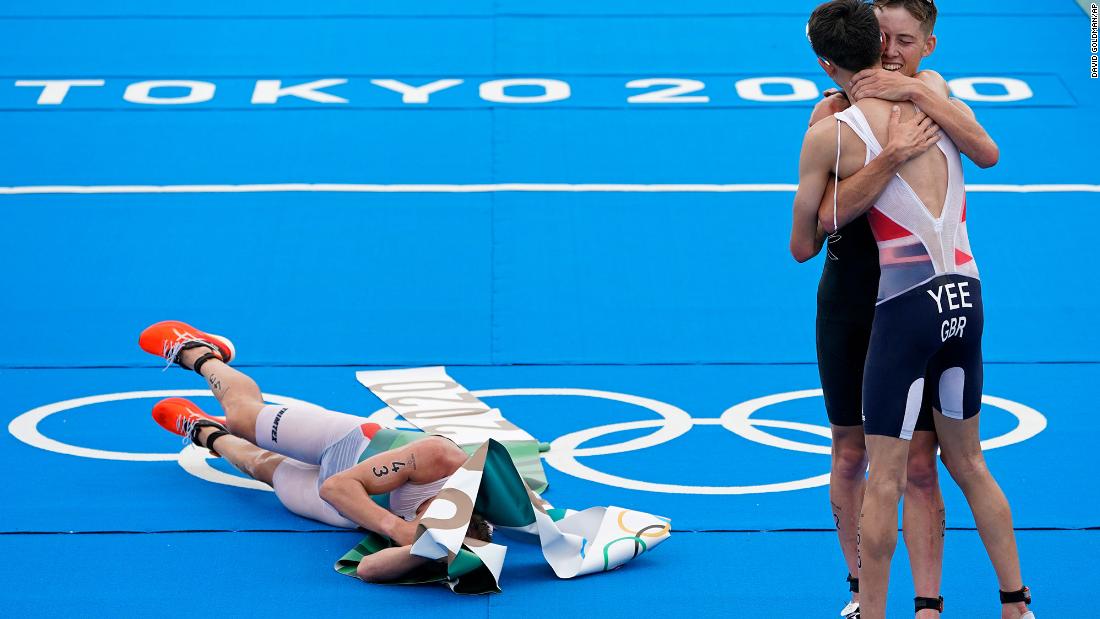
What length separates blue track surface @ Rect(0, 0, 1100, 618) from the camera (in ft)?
16.8

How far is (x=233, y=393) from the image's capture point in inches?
235

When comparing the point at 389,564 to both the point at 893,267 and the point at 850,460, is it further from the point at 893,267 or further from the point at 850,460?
the point at 893,267

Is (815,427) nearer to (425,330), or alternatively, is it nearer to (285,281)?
(425,330)

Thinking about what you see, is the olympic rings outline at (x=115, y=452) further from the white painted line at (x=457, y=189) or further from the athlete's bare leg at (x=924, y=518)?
the white painted line at (x=457, y=189)

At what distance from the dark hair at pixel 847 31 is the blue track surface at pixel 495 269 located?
75.4 inches

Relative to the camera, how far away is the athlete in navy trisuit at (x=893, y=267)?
3885 mm

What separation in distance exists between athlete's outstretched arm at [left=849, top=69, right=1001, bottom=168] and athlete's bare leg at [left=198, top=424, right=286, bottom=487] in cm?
298

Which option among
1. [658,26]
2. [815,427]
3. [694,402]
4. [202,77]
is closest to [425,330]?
[694,402]

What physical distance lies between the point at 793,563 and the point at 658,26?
8062mm

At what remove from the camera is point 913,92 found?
3.89m

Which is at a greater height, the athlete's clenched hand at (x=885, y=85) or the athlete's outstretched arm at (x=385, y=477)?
the athlete's clenched hand at (x=885, y=85)

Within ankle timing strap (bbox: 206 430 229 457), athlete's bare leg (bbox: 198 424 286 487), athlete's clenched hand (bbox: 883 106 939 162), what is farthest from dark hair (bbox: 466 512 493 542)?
athlete's clenched hand (bbox: 883 106 939 162)

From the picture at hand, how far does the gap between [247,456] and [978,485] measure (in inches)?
121

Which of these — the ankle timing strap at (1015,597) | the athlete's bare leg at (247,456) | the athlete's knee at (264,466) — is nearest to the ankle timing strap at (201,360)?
the athlete's bare leg at (247,456)
